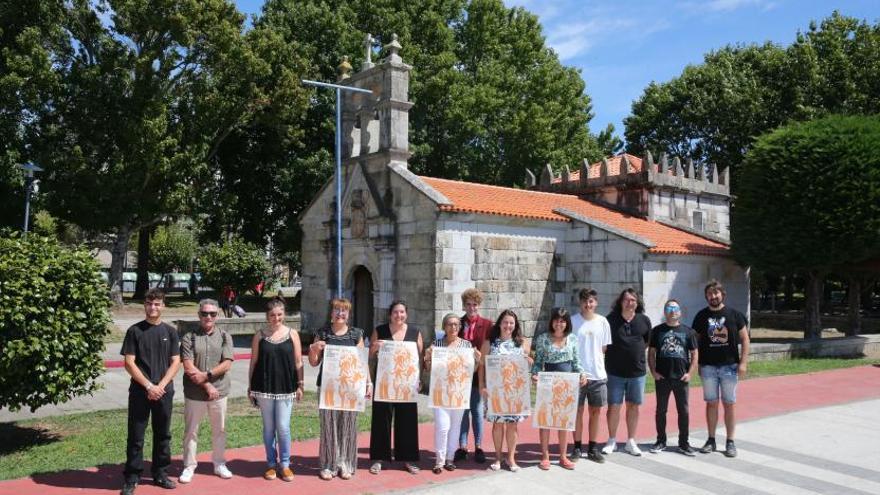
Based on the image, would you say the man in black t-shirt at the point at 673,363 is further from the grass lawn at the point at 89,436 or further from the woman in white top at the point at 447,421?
the grass lawn at the point at 89,436

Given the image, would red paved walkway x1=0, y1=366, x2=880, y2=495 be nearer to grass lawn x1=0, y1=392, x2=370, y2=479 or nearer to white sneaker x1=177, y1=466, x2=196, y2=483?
white sneaker x1=177, y1=466, x2=196, y2=483

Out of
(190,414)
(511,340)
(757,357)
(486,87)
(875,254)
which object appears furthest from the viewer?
(486,87)

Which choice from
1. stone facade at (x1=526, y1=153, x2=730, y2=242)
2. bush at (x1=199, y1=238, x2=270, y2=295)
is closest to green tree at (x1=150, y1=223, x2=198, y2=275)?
Answer: bush at (x1=199, y1=238, x2=270, y2=295)

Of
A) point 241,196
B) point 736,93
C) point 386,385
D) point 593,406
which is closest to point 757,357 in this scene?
point 593,406

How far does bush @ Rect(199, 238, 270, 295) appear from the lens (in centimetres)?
2412

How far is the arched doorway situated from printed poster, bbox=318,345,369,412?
10782mm

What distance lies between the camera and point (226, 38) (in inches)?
1078

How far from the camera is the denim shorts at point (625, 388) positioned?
7.67 metres

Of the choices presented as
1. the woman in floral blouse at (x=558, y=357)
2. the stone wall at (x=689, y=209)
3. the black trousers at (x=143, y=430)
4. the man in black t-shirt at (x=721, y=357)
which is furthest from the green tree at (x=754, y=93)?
the black trousers at (x=143, y=430)

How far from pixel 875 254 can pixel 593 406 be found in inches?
A: 585

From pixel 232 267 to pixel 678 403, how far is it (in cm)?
1917

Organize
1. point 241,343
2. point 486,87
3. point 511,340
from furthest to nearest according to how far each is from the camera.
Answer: point 486,87, point 241,343, point 511,340

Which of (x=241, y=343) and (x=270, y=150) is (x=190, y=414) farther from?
(x=270, y=150)

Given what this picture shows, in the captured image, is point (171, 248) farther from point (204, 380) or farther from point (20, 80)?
point (204, 380)
